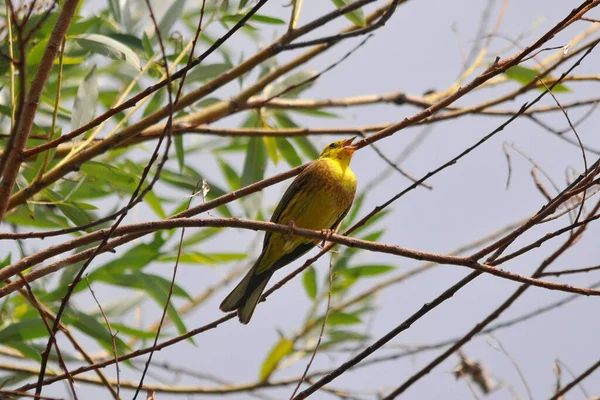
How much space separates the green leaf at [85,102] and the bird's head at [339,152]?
1.64 meters

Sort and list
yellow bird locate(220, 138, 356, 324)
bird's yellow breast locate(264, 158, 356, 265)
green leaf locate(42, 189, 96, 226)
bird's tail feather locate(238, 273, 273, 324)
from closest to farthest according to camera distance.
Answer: green leaf locate(42, 189, 96, 226) → bird's tail feather locate(238, 273, 273, 324) → yellow bird locate(220, 138, 356, 324) → bird's yellow breast locate(264, 158, 356, 265)

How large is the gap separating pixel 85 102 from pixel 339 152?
180 centimetres

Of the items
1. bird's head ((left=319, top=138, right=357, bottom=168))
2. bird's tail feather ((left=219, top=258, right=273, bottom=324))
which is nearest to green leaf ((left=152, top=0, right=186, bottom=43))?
bird's head ((left=319, top=138, right=357, bottom=168))

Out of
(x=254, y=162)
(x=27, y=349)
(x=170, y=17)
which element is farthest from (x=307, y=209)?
(x=27, y=349)

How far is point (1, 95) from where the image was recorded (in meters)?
4.17

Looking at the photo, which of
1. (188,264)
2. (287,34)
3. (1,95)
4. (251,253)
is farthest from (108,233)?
(251,253)

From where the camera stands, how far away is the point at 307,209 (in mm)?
4391

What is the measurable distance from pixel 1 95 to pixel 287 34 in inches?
64.0

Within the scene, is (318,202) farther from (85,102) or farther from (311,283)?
(85,102)

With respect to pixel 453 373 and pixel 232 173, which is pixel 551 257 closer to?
pixel 453 373

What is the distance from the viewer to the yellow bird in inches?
168

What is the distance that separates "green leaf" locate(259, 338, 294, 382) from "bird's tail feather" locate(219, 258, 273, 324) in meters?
0.74

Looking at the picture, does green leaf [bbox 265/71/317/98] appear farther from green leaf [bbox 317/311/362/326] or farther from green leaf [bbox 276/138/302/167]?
green leaf [bbox 317/311/362/326]

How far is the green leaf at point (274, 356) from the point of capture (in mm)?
4707
